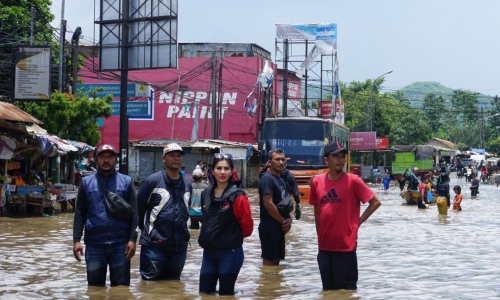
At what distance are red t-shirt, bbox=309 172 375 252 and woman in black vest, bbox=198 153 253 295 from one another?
705 mm

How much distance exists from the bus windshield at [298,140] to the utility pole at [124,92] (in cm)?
629

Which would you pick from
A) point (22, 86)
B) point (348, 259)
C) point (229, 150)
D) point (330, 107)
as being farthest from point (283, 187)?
point (330, 107)

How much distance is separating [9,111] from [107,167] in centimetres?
1543

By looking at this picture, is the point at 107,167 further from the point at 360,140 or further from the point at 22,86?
the point at 360,140

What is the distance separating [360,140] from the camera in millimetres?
63281

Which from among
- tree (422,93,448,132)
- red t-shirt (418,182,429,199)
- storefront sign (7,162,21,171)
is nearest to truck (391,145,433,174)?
red t-shirt (418,182,429,199)

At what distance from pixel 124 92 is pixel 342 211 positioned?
18834mm

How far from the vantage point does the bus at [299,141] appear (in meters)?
31.3

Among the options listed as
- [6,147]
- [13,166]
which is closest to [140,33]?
[13,166]

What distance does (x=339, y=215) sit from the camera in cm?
766

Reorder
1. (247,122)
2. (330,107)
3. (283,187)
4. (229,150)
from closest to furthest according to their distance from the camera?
(283,187), (229,150), (247,122), (330,107)

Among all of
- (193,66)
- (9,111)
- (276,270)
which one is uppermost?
(193,66)

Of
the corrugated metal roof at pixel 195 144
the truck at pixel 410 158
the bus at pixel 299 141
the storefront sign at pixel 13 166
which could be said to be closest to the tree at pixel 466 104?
the truck at pixel 410 158

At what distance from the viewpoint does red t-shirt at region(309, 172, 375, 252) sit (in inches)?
301
